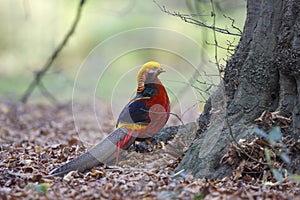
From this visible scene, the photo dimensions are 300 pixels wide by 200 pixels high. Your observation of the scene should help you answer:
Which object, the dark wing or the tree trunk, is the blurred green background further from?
the tree trunk

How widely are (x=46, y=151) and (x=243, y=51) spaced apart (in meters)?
2.29

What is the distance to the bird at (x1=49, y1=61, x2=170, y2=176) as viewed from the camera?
461 centimetres

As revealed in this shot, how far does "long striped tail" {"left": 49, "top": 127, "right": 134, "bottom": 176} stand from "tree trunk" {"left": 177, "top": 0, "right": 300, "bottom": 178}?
2.10 feet

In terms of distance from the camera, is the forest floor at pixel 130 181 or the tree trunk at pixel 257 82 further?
the tree trunk at pixel 257 82

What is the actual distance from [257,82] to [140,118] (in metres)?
1.06

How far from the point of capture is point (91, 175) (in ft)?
14.0

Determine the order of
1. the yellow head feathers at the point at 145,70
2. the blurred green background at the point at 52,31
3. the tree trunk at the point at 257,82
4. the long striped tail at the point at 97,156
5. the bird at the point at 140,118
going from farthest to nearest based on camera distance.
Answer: the blurred green background at the point at 52,31
the yellow head feathers at the point at 145,70
the bird at the point at 140,118
the long striped tail at the point at 97,156
the tree trunk at the point at 257,82

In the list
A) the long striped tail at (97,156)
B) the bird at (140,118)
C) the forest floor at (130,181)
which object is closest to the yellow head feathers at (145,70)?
the bird at (140,118)

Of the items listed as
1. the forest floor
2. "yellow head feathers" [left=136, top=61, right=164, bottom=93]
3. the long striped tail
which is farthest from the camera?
"yellow head feathers" [left=136, top=61, right=164, bottom=93]

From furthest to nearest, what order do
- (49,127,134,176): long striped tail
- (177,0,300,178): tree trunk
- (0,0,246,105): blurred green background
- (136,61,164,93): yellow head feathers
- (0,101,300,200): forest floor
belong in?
(0,0,246,105): blurred green background, (136,61,164,93): yellow head feathers, (49,127,134,176): long striped tail, (177,0,300,178): tree trunk, (0,101,300,200): forest floor

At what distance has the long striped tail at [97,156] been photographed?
171 inches

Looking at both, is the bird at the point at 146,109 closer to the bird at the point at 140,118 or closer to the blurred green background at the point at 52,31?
the bird at the point at 140,118

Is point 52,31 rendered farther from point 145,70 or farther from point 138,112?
point 138,112

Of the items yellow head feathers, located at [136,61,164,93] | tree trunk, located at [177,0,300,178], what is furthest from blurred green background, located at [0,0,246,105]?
tree trunk, located at [177,0,300,178]
